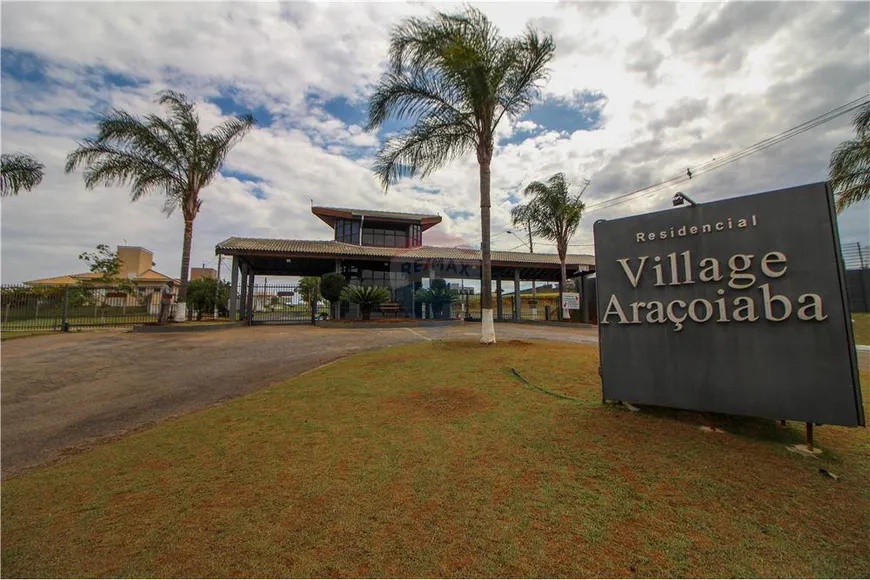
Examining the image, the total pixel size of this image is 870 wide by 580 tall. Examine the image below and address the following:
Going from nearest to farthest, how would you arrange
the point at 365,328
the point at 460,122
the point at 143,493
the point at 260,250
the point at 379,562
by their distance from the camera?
the point at 379,562, the point at 143,493, the point at 460,122, the point at 365,328, the point at 260,250

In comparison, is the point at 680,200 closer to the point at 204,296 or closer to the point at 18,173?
the point at 18,173

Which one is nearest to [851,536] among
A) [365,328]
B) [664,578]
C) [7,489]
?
[664,578]

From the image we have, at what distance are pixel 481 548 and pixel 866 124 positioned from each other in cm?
1705

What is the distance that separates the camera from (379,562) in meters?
1.73

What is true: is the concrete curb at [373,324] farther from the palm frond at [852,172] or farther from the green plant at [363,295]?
the palm frond at [852,172]

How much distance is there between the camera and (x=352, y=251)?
19188 millimetres

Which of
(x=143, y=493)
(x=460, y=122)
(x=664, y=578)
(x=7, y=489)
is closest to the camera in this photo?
(x=664, y=578)

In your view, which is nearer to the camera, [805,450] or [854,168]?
[805,450]

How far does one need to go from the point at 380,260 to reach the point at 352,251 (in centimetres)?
169

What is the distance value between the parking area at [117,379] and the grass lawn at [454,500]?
87cm

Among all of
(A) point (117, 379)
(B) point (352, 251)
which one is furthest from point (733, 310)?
(B) point (352, 251)

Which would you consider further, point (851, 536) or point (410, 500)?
point (410, 500)

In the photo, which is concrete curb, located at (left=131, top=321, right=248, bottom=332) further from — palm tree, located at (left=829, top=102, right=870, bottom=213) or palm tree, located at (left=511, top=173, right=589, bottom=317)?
palm tree, located at (left=829, top=102, right=870, bottom=213)

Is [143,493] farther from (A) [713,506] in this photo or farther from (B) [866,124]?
(B) [866,124]
